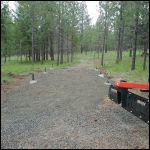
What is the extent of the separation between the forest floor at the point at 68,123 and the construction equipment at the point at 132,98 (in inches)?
29.4

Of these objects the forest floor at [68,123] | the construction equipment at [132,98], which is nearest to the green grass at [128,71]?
the forest floor at [68,123]

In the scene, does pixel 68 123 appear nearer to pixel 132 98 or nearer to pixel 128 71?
pixel 132 98

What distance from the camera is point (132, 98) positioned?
1273 cm

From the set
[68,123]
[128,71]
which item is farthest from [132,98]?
[128,71]

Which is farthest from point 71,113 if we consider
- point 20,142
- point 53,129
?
point 20,142

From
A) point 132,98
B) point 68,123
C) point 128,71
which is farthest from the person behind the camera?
point 128,71

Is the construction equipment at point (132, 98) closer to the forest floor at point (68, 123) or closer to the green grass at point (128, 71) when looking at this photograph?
the forest floor at point (68, 123)

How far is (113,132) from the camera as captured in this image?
12180 millimetres

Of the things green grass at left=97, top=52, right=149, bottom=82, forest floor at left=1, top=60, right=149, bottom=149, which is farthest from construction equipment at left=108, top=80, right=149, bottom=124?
green grass at left=97, top=52, right=149, bottom=82

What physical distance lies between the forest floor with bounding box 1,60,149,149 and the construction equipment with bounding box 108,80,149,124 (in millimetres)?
748

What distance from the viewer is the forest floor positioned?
11.0m

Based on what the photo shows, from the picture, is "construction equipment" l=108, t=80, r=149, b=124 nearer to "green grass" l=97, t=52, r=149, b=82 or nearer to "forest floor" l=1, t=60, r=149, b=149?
"forest floor" l=1, t=60, r=149, b=149

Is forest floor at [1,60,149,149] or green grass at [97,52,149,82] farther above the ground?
green grass at [97,52,149,82]

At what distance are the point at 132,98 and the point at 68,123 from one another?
2.93m
